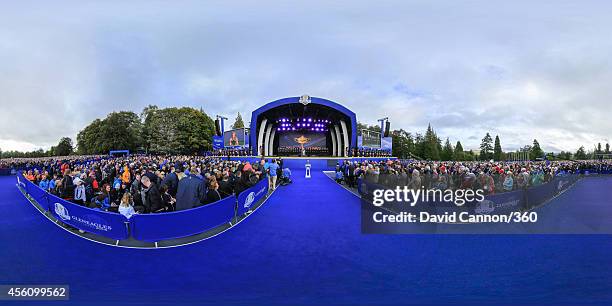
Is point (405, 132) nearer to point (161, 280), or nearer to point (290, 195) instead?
point (290, 195)

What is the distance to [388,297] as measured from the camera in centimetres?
396

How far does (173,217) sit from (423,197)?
272 inches

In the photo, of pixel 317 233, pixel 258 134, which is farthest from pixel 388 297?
pixel 258 134

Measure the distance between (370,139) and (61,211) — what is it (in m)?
35.0

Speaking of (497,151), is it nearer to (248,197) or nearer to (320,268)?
(248,197)

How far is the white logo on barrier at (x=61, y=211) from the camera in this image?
23.2 feet

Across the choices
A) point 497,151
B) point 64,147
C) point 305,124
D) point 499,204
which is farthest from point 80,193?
point 497,151

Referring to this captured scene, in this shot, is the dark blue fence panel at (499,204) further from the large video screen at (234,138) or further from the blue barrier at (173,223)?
the large video screen at (234,138)

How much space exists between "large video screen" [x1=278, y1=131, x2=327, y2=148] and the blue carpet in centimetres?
3396

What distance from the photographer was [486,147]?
86375mm

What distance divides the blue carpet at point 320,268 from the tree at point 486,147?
3653 inches

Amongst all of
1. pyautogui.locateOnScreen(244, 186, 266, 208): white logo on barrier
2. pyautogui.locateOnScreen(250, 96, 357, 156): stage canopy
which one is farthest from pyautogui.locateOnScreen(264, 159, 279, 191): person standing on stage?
pyautogui.locateOnScreen(250, 96, 357, 156): stage canopy

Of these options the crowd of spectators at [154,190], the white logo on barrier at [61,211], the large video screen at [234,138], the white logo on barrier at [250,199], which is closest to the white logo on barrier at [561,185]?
the white logo on barrier at [250,199]

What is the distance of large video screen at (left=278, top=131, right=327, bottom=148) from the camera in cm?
4062
